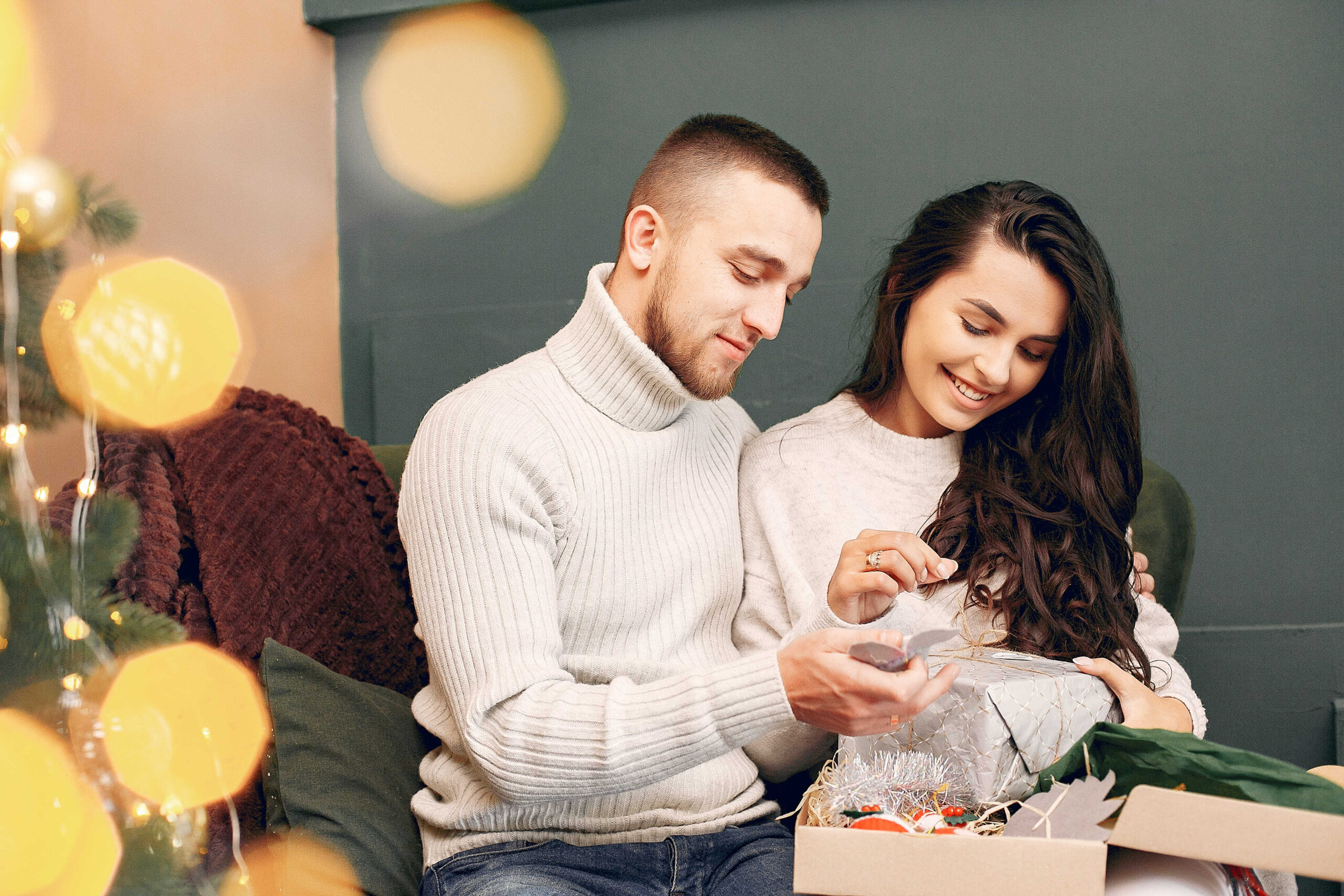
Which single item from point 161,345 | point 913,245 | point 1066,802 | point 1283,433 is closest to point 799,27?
point 913,245

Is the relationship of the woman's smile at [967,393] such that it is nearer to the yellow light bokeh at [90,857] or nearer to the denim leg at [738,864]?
the denim leg at [738,864]

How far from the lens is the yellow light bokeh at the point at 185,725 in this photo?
937 millimetres

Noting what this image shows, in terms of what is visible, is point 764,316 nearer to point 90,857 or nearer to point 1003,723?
point 1003,723

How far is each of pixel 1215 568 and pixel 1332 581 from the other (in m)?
0.22

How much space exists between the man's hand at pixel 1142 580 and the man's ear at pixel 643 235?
2.96ft

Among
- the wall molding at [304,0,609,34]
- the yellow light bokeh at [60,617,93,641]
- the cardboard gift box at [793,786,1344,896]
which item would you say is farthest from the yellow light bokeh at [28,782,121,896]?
the wall molding at [304,0,609,34]

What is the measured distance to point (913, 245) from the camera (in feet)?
5.27

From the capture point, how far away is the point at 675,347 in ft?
4.58

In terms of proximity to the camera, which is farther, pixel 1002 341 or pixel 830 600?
pixel 1002 341

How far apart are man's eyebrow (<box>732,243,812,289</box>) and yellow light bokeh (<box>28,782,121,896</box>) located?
970 mm

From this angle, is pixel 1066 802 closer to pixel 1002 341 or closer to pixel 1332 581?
pixel 1002 341

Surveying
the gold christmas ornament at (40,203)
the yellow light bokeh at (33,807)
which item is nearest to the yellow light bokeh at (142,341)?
the gold christmas ornament at (40,203)

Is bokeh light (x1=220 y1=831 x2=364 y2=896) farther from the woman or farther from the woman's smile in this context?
the woman's smile

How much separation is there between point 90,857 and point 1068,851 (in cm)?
84
